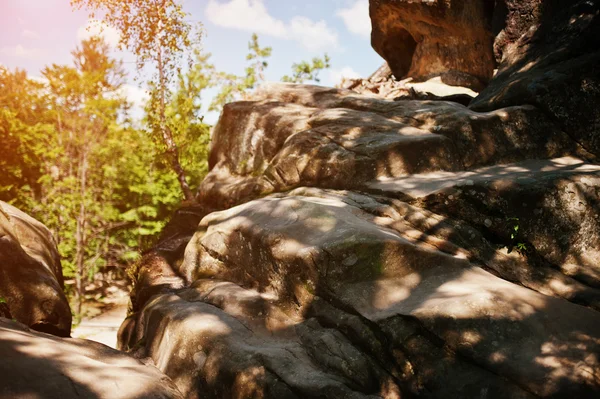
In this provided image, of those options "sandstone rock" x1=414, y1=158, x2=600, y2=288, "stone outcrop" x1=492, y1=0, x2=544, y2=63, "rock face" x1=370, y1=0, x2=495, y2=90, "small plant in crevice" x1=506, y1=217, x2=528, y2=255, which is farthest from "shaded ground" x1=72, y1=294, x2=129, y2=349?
"rock face" x1=370, y1=0, x2=495, y2=90

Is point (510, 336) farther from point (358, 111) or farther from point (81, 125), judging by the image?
point (81, 125)

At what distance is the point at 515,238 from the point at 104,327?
17.9 metres

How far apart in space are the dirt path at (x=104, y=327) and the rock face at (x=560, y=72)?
43.1ft

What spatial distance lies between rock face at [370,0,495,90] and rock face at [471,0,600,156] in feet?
11.3

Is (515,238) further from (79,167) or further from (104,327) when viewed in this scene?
(79,167)

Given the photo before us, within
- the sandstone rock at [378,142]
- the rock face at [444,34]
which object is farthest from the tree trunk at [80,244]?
the rock face at [444,34]

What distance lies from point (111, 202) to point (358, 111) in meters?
19.8

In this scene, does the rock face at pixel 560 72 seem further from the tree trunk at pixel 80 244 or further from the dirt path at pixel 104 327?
the tree trunk at pixel 80 244

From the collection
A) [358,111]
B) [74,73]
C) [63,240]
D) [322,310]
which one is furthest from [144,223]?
[322,310]

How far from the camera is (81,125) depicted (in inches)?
958

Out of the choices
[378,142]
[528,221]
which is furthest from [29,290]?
[528,221]

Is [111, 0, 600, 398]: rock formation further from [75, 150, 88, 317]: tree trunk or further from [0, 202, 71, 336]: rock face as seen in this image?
[75, 150, 88, 317]: tree trunk

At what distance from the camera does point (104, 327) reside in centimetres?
1902

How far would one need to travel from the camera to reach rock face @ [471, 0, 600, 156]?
871cm
